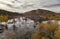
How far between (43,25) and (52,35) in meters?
0.17

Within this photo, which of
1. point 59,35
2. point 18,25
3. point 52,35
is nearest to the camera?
point 59,35

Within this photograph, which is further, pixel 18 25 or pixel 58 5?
pixel 58 5

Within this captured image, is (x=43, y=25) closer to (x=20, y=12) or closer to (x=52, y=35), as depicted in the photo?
(x=52, y=35)

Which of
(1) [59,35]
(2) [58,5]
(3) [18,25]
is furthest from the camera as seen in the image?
(2) [58,5]

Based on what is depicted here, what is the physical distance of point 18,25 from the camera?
7.45 ft

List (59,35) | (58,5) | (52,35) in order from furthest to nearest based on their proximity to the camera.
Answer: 1. (58,5)
2. (52,35)
3. (59,35)

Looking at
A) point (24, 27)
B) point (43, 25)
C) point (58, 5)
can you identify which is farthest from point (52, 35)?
point (58, 5)

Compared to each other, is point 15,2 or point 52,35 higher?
point 15,2

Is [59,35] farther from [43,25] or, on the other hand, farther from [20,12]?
[20,12]

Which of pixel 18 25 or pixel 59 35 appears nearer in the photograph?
pixel 59 35

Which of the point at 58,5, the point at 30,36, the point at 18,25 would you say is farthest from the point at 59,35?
the point at 58,5

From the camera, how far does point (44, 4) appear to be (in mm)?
5086

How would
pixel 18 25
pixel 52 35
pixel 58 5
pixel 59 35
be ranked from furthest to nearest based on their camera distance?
1. pixel 58 5
2. pixel 18 25
3. pixel 52 35
4. pixel 59 35

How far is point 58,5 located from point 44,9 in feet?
1.32
